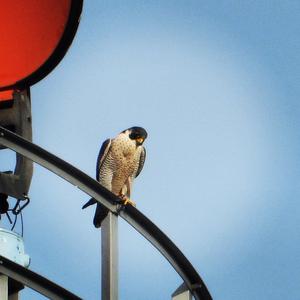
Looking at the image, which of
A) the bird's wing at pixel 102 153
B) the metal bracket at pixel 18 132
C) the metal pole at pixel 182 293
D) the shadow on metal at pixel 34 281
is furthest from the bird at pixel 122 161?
the shadow on metal at pixel 34 281

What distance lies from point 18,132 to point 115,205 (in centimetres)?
66

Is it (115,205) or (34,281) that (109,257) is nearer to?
(115,205)

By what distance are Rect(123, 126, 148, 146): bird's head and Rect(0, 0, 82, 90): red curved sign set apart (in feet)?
17.0

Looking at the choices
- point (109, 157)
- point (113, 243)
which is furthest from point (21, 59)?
point (109, 157)

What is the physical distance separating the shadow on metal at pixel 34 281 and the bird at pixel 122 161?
5695 mm

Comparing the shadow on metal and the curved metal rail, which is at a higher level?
the curved metal rail

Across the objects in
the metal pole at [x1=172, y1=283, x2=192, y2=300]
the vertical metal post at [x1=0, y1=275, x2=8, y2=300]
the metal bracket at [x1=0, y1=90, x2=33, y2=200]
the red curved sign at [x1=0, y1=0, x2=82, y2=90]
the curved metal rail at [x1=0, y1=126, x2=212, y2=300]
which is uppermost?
the red curved sign at [x1=0, y1=0, x2=82, y2=90]

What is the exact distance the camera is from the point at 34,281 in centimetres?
563

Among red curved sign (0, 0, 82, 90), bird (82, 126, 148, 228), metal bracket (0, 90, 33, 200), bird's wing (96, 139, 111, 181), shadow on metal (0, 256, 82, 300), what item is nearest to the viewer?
shadow on metal (0, 256, 82, 300)

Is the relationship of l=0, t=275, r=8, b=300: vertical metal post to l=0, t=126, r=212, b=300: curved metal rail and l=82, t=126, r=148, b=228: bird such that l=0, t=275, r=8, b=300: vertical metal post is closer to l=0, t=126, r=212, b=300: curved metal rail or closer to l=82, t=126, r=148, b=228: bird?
l=0, t=126, r=212, b=300: curved metal rail

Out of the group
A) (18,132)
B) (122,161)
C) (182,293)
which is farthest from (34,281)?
(122,161)

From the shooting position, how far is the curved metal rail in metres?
5.62

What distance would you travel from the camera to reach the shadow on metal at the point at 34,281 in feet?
18.3

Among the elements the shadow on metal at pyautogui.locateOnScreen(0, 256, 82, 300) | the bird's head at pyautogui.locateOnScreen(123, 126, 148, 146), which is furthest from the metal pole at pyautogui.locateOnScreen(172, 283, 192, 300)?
the bird's head at pyautogui.locateOnScreen(123, 126, 148, 146)
